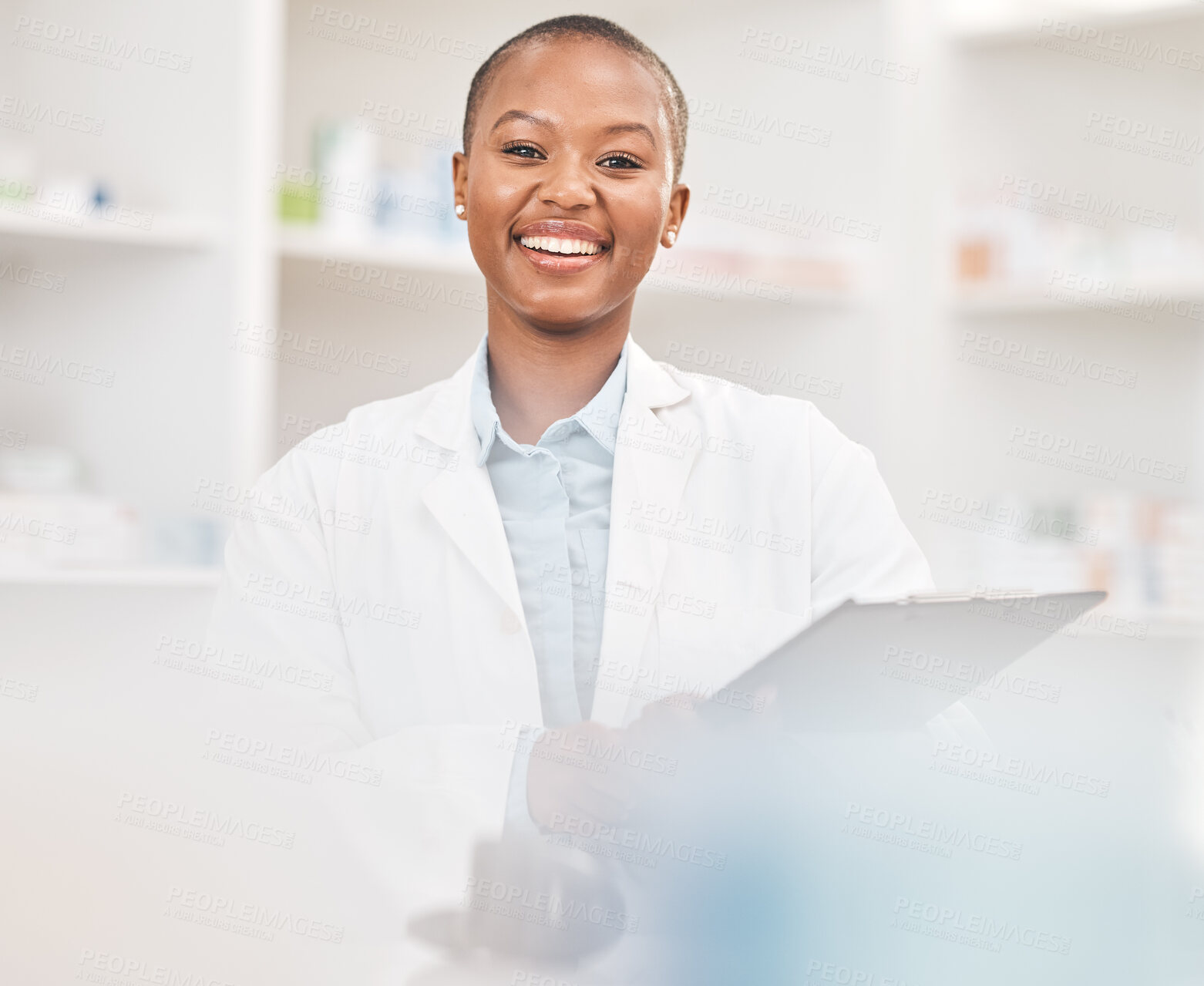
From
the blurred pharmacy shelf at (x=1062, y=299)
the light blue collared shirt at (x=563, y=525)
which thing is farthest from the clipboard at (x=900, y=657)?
the blurred pharmacy shelf at (x=1062, y=299)

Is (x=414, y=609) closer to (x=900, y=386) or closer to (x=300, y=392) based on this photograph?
(x=300, y=392)

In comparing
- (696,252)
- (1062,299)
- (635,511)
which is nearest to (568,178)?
(635,511)

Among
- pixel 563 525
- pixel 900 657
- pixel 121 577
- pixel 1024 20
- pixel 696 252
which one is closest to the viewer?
pixel 900 657

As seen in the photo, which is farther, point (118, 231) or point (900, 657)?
point (118, 231)

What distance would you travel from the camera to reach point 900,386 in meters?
2.58

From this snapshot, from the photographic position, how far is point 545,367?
2.92 feet

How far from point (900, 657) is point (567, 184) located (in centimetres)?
35

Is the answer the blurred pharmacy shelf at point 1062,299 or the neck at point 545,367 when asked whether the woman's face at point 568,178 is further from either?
the blurred pharmacy shelf at point 1062,299

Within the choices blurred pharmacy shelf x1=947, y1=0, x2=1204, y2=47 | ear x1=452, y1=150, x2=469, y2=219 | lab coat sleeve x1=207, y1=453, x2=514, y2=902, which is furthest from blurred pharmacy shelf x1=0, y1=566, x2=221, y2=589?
blurred pharmacy shelf x1=947, y1=0, x2=1204, y2=47

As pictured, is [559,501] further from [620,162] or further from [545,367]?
[620,162]

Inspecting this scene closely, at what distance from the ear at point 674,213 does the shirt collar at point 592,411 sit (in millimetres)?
83

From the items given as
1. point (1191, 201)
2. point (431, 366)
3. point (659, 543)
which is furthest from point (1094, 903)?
point (1191, 201)

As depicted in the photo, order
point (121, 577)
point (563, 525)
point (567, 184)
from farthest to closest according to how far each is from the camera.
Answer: point (121, 577) → point (563, 525) → point (567, 184)

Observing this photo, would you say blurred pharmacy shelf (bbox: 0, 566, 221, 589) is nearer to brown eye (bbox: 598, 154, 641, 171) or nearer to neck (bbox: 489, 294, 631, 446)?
neck (bbox: 489, 294, 631, 446)
